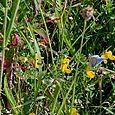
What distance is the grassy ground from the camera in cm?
126

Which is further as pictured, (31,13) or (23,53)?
(31,13)

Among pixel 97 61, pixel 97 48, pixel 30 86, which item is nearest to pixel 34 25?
pixel 30 86

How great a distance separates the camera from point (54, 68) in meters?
1.44

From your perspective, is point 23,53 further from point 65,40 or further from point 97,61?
point 97,61

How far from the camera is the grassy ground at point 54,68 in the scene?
4.13 feet

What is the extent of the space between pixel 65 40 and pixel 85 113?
29 centimetres

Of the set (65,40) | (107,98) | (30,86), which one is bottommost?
(107,98)

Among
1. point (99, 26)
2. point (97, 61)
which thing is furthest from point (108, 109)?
point (99, 26)

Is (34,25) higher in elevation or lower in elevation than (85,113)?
higher

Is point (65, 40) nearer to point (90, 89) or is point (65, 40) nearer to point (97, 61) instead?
point (90, 89)

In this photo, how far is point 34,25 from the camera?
1.50 metres

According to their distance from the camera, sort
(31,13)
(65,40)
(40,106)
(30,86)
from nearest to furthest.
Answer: (40,106) < (30,86) < (65,40) < (31,13)

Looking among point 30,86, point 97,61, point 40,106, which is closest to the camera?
point 97,61

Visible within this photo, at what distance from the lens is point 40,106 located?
136 cm
